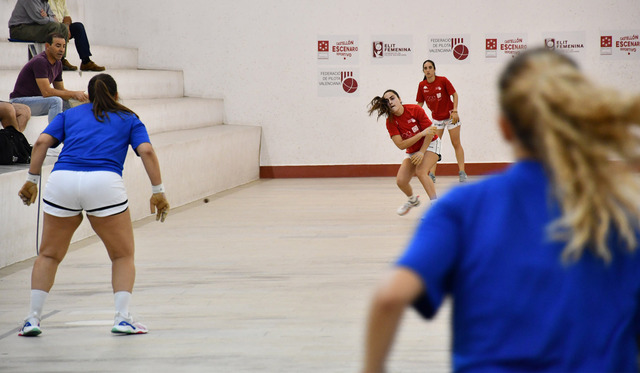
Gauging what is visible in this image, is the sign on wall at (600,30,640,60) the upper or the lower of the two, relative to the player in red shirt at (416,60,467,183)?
A: upper

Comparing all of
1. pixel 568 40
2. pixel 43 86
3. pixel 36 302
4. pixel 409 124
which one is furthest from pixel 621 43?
pixel 36 302

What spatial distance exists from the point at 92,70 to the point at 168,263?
5.41m

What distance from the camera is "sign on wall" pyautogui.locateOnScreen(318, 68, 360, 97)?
587 inches

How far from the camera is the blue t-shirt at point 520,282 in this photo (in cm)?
146

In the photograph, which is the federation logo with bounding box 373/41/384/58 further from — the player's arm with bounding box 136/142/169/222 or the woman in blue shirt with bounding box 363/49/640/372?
the woman in blue shirt with bounding box 363/49/640/372

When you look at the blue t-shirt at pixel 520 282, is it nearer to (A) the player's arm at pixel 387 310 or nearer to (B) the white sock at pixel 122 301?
(A) the player's arm at pixel 387 310

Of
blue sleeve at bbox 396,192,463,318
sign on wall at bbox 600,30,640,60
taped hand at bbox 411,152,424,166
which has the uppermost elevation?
sign on wall at bbox 600,30,640,60

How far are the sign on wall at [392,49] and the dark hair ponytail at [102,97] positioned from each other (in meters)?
10.1

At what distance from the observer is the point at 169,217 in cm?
1037

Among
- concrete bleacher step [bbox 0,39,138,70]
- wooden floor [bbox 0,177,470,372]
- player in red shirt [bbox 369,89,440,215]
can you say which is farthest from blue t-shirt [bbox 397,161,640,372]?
concrete bleacher step [bbox 0,39,138,70]

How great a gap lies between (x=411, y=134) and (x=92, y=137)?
16.5 feet

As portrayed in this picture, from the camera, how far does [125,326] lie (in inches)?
204

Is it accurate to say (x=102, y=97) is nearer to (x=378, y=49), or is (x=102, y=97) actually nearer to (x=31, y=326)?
(x=31, y=326)

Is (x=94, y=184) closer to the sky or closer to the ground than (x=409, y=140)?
closer to the sky
